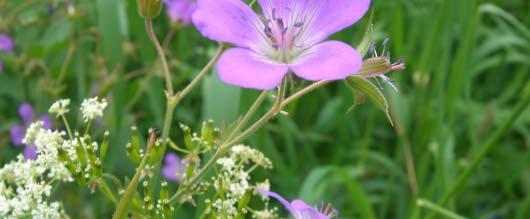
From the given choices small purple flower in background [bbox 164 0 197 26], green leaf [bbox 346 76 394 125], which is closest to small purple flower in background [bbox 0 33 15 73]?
small purple flower in background [bbox 164 0 197 26]

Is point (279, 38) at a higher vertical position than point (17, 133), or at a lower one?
higher

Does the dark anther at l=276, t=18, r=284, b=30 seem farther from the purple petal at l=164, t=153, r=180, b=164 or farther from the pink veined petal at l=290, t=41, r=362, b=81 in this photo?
the purple petal at l=164, t=153, r=180, b=164

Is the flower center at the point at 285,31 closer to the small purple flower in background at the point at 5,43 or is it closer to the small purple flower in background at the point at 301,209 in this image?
the small purple flower in background at the point at 301,209

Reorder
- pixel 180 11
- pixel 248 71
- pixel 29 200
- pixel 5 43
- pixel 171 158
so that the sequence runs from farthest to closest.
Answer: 1. pixel 171 158
2. pixel 180 11
3. pixel 5 43
4. pixel 29 200
5. pixel 248 71

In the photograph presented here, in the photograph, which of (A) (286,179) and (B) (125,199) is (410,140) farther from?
(B) (125,199)

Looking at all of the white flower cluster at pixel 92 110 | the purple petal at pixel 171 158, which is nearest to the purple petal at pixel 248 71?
the white flower cluster at pixel 92 110

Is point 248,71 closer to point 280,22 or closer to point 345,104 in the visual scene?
point 280,22

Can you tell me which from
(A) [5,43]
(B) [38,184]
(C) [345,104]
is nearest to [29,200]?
(B) [38,184]

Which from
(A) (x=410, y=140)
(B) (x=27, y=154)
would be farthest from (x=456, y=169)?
(B) (x=27, y=154)
